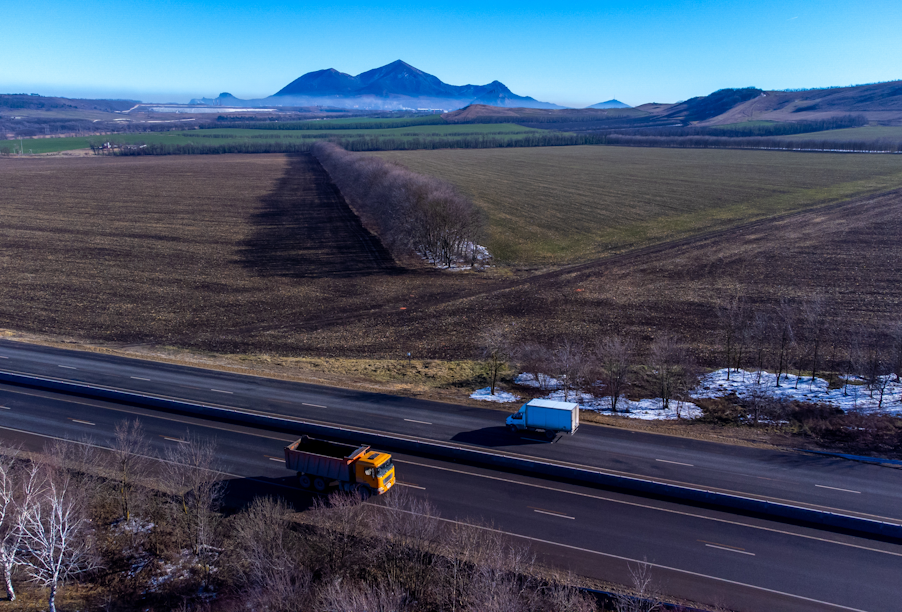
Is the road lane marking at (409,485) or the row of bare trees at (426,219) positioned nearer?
the road lane marking at (409,485)

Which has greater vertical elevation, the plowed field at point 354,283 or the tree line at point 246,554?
the plowed field at point 354,283

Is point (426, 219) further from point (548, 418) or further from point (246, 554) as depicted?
point (246, 554)

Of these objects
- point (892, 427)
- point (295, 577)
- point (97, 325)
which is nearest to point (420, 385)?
point (295, 577)

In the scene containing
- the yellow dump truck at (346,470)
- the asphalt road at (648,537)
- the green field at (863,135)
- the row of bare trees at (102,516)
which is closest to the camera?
the asphalt road at (648,537)

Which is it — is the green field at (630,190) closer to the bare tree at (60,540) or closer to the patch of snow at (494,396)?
the patch of snow at (494,396)

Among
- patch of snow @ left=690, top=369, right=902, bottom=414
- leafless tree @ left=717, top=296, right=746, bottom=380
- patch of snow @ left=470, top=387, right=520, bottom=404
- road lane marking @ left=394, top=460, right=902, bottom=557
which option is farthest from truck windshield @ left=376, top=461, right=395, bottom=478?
leafless tree @ left=717, top=296, right=746, bottom=380

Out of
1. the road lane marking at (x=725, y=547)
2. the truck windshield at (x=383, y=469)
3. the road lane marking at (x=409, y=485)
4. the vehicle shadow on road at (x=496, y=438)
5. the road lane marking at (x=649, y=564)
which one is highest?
the truck windshield at (x=383, y=469)

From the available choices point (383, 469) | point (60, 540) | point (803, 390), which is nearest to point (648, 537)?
point (383, 469)

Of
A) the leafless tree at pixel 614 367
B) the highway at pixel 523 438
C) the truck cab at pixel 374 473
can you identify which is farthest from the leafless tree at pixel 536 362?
the truck cab at pixel 374 473
